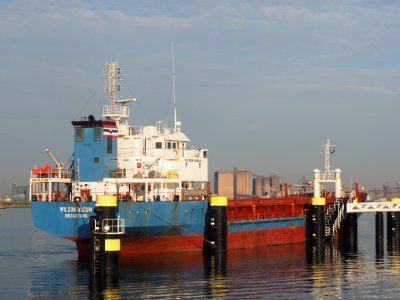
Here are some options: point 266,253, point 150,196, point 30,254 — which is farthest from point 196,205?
point 30,254

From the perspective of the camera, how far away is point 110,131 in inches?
1955

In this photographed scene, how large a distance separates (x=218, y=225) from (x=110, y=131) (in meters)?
9.76

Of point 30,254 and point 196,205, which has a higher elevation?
point 196,205

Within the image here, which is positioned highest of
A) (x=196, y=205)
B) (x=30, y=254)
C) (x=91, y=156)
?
(x=91, y=156)

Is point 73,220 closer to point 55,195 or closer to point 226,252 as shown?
point 55,195

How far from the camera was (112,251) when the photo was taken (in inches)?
1388

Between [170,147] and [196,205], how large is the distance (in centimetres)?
580

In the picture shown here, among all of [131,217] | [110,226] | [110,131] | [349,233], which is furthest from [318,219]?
[110,226]

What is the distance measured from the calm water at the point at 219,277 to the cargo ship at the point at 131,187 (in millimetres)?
1825

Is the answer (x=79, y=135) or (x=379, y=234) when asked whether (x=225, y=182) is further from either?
(x=79, y=135)

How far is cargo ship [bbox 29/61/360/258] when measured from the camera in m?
47.3

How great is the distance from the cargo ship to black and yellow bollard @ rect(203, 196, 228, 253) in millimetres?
1151

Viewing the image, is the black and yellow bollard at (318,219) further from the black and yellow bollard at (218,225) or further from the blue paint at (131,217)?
the blue paint at (131,217)

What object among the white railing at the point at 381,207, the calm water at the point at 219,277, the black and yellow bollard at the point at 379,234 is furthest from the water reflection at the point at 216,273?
the white railing at the point at 381,207
